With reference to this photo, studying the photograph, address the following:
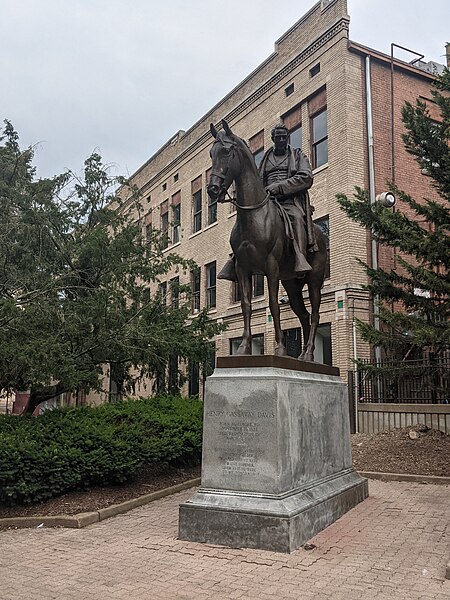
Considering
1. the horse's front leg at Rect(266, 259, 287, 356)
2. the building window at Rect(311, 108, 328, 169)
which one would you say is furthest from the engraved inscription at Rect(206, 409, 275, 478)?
the building window at Rect(311, 108, 328, 169)

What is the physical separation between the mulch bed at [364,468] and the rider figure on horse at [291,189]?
3692 mm

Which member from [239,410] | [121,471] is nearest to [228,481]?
[239,410]

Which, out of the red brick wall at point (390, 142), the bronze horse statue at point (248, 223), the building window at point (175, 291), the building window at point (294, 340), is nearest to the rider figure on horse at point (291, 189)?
the bronze horse statue at point (248, 223)

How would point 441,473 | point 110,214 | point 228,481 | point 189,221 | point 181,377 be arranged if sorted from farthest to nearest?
point 189,221 < point 181,377 < point 110,214 < point 441,473 < point 228,481

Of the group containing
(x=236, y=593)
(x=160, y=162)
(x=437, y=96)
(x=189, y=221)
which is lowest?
(x=236, y=593)

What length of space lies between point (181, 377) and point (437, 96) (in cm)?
894

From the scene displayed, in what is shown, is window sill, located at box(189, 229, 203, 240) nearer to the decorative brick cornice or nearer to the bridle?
the decorative brick cornice

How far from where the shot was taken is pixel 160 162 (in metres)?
33.6

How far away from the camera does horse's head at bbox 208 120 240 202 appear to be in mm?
7363

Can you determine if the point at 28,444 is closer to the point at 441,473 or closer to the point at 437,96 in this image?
the point at 441,473

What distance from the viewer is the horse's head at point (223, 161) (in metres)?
7.36

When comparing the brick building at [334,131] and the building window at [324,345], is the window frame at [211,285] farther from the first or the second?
the building window at [324,345]

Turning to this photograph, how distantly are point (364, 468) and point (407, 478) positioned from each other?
1.09 meters

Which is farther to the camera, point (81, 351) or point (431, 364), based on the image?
point (431, 364)
